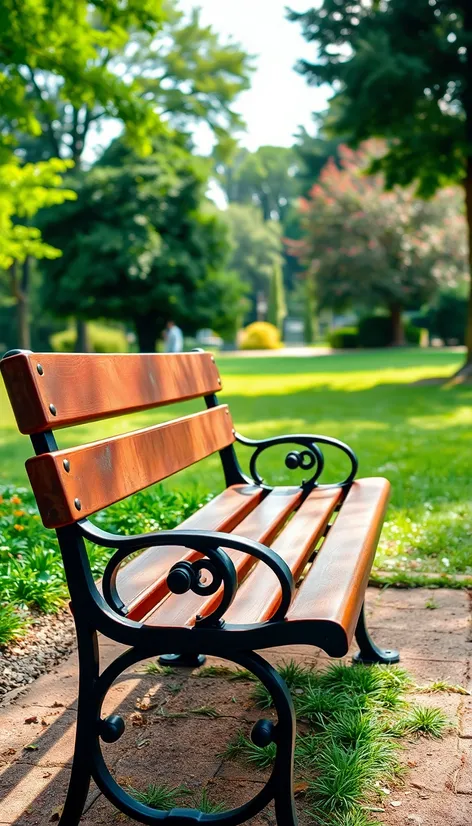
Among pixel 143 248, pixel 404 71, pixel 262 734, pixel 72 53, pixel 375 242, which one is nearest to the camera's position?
pixel 262 734

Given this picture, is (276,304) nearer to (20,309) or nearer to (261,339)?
(261,339)

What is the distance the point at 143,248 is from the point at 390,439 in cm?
1789

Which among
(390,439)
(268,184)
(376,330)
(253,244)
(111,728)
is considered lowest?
(376,330)

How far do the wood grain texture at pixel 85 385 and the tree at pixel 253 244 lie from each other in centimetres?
5979

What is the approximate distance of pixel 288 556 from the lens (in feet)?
8.29

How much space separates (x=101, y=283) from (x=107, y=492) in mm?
23634

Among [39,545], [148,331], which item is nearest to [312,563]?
[39,545]

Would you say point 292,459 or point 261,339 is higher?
point 292,459

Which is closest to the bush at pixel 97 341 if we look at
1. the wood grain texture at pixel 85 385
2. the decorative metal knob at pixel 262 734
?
the wood grain texture at pixel 85 385

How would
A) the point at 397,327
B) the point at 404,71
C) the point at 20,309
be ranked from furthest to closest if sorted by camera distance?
the point at 397,327, the point at 20,309, the point at 404,71

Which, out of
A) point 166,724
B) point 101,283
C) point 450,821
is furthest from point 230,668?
point 101,283

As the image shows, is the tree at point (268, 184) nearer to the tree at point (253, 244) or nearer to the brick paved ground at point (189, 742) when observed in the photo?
the tree at point (253, 244)

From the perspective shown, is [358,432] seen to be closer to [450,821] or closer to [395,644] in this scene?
[395,644]

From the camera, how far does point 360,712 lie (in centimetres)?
255
